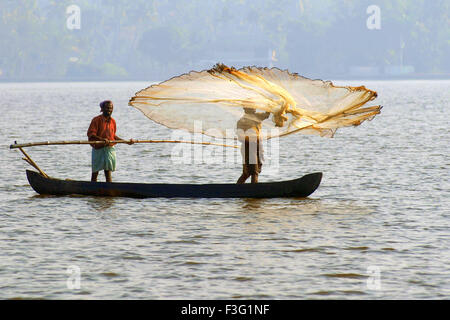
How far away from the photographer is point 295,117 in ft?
57.4

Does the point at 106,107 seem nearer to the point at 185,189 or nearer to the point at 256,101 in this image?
the point at 185,189

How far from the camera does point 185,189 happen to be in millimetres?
18891

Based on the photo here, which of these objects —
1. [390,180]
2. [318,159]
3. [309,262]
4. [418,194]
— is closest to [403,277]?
[309,262]

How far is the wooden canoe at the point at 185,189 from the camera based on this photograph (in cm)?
1862

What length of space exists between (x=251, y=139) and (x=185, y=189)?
1650mm

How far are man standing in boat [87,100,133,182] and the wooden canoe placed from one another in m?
0.39

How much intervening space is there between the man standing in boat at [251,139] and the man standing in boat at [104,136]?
238 centimetres

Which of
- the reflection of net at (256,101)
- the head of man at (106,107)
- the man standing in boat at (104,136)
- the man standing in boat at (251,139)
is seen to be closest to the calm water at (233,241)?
the man standing in boat at (251,139)

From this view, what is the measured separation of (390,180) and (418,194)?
3025 mm

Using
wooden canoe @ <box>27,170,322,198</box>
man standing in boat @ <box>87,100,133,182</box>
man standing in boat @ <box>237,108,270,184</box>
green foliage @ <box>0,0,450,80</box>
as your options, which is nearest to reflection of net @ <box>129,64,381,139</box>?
man standing in boat @ <box>237,108,270,184</box>

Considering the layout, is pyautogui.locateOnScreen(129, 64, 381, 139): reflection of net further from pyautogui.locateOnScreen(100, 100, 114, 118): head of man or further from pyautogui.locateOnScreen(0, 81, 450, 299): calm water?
pyautogui.locateOnScreen(0, 81, 450, 299): calm water

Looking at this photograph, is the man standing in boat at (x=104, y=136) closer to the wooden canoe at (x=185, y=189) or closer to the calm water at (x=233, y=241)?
the wooden canoe at (x=185, y=189)

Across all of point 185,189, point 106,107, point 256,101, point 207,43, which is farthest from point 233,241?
point 207,43
